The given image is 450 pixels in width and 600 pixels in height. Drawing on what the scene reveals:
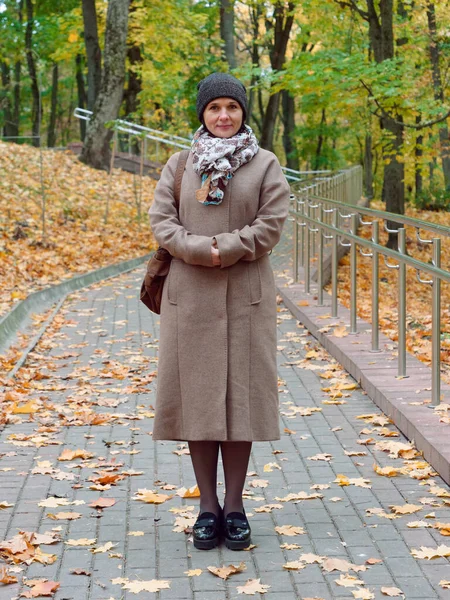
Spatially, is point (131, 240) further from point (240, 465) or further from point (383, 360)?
point (240, 465)

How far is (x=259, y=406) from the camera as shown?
442 centimetres

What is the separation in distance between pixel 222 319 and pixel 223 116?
0.86 m

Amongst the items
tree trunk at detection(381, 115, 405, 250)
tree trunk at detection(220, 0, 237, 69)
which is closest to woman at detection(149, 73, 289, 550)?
tree trunk at detection(381, 115, 405, 250)

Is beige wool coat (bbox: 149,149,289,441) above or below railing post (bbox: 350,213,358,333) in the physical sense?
above

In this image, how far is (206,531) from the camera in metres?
4.43

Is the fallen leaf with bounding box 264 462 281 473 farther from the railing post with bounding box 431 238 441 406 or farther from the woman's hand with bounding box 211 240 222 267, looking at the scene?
Answer: the woman's hand with bounding box 211 240 222 267

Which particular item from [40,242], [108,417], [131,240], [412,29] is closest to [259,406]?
[108,417]

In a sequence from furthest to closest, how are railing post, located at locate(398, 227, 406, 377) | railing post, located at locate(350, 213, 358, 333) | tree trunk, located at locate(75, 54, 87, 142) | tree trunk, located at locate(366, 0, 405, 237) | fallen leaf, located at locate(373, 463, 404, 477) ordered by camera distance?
tree trunk, located at locate(75, 54, 87, 142) → tree trunk, located at locate(366, 0, 405, 237) → railing post, located at locate(350, 213, 358, 333) → railing post, located at locate(398, 227, 406, 377) → fallen leaf, located at locate(373, 463, 404, 477)

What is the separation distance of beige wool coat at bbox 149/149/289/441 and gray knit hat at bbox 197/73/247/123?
29 centimetres

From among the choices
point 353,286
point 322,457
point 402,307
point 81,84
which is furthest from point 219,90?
point 81,84

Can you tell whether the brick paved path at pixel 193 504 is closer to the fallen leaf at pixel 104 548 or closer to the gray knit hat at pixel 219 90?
the fallen leaf at pixel 104 548

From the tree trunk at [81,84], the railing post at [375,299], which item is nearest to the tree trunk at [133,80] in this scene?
the tree trunk at [81,84]

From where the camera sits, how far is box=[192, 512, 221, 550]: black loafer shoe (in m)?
4.41

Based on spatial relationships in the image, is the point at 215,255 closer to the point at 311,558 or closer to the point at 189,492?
the point at 311,558
